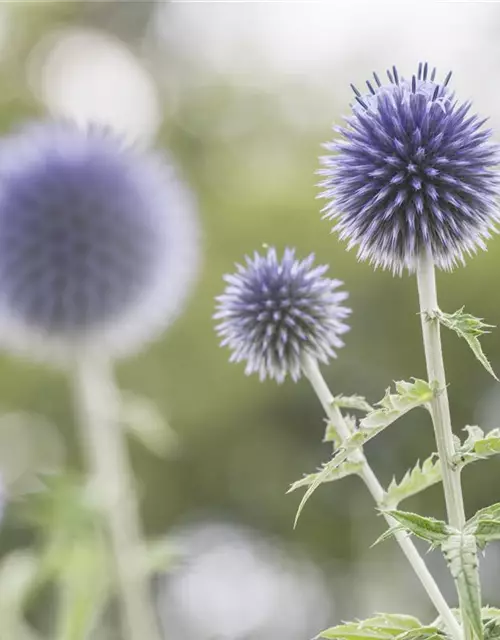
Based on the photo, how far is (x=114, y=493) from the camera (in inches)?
55.2

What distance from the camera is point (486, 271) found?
2.18m

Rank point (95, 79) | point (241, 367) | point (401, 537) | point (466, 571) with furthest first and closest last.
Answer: point (95, 79), point (241, 367), point (401, 537), point (466, 571)

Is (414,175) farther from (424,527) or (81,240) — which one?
(81,240)

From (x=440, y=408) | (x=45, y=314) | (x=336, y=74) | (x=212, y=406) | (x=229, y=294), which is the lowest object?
(x=440, y=408)

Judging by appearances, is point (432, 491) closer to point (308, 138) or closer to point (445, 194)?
Answer: point (308, 138)

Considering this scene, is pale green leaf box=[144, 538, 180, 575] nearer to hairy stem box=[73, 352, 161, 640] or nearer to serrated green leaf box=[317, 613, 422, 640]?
hairy stem box=[73, 352, 161, 640]

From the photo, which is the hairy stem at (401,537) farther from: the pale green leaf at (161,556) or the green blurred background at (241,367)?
the green blurred background at (241,367)

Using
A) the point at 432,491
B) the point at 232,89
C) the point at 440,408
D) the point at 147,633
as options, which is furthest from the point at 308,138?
the point at 440,408

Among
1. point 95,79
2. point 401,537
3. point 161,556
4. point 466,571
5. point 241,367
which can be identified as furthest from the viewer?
point 95,79

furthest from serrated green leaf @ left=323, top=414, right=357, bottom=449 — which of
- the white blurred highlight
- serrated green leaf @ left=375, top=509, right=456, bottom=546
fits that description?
the white blurred highlight

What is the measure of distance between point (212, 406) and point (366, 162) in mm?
2362

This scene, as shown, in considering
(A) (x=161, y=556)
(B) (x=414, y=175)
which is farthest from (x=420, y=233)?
(A) (x=161, y=556)

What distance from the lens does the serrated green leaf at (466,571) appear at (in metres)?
0.38

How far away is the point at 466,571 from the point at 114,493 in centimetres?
108
